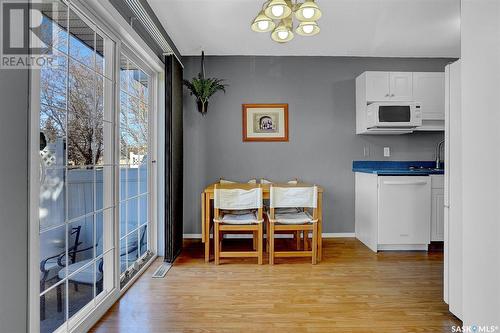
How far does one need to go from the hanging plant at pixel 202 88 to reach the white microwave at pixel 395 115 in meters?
1.92

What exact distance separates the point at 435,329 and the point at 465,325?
542mm

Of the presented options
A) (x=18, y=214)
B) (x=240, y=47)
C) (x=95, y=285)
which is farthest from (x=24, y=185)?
(x=240, y=47)

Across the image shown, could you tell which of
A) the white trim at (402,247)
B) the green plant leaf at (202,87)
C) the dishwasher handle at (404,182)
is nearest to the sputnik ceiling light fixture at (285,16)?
the green plant leaf at (202,87)

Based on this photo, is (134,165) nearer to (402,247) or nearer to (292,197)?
(292,197)

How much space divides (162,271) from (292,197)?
145 centimetres

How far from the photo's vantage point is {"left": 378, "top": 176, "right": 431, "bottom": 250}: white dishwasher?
11.0 ft

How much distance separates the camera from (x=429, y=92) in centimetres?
368

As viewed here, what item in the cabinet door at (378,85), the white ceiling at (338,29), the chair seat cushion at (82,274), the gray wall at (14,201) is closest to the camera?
the gray wall at (14,201)

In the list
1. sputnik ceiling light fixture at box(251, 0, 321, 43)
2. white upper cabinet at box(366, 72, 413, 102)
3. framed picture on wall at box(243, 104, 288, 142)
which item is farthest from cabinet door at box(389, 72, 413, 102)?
sputnik ceiling light fixture at box(251, 0, 321, 43)

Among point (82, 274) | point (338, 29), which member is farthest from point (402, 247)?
point (82, 274)

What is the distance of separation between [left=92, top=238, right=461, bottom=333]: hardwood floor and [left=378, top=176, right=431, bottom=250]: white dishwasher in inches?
10.8

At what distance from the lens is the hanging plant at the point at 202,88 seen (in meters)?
3.68

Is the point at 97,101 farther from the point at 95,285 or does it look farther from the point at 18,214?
the point at 95,285

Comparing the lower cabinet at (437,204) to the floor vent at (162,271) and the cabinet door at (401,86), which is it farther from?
the floor vent at (162,271)
